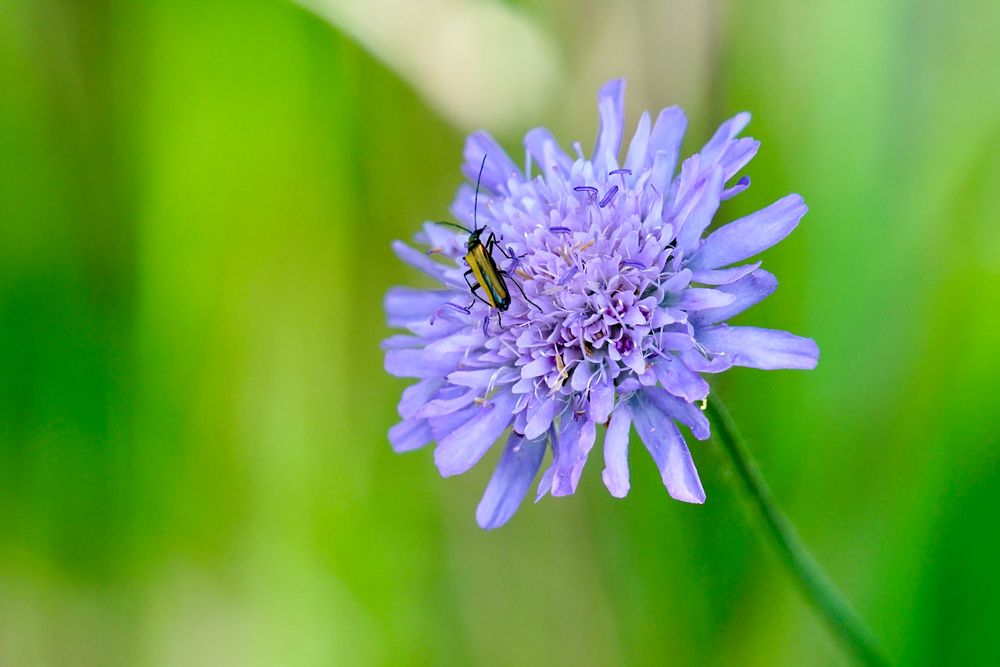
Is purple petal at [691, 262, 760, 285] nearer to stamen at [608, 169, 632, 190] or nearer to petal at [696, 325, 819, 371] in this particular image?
petal at [696, 325, 819, 371]

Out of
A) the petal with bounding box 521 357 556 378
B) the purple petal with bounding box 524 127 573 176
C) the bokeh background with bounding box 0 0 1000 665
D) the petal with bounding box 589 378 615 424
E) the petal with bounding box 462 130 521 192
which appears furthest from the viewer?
the bokeh background with bounding box 0 0 1000 665

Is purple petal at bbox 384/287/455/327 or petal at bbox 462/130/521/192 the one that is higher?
petal at bbox 462/130/521/192

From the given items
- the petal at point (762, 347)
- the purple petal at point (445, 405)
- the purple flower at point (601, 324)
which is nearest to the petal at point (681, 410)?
the purple flower at point (601, 324)

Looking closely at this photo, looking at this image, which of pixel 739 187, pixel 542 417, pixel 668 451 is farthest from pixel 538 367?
A: pixel 739 187

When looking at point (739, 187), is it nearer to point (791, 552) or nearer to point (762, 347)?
point (762, 347)

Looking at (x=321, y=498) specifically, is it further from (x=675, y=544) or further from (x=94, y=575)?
(x=675, y=544)

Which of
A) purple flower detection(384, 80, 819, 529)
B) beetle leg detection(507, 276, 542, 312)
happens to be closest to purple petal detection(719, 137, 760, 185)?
purple flower detection(384, 80, 819, 529)

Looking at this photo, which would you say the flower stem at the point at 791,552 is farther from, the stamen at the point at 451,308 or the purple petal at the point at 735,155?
the stamen at the point at 451,308
